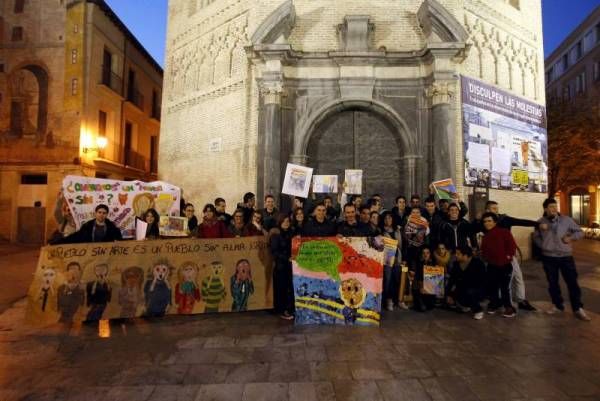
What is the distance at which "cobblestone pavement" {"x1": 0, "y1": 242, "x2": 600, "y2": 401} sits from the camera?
3.14m

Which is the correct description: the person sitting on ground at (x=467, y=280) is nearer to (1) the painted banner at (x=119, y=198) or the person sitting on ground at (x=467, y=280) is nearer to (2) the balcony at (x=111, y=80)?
(1) the painted banner at (x=119, y=198)

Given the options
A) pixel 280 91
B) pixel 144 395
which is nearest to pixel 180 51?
pixel 280 91

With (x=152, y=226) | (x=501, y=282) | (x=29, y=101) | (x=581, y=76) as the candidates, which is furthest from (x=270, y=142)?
(x=581, y=76)

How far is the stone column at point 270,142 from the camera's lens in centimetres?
895

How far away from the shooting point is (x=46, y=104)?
16.1 meters

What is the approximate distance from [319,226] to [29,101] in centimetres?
1733

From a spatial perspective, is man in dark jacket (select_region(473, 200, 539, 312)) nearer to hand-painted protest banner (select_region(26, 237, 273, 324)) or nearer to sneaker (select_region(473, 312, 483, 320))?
sneaker (select_region(473, 312, 483, 320))

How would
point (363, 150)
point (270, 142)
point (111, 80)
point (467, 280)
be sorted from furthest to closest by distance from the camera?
point (111, 80), point (363, 150), point (270, 142), point (467, 280)

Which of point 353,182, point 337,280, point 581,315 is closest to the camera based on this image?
point 337,280

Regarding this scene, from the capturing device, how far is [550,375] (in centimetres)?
346

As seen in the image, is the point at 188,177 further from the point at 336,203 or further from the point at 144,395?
the point at 144,395

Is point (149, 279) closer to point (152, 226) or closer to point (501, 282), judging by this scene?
point (152, 226)

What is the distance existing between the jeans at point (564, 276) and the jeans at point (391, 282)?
7.78 feet

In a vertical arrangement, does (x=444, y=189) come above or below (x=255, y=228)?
above
